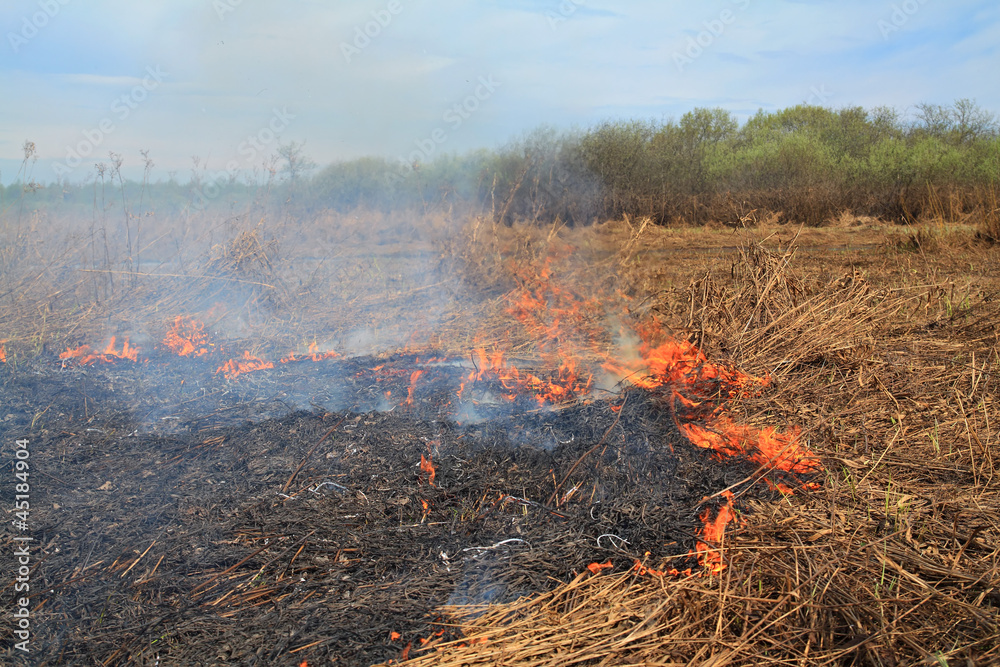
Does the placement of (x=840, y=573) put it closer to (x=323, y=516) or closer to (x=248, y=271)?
(x=323, y=516)

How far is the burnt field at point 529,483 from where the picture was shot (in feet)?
7.58

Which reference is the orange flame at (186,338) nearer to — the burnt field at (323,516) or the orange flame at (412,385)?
the burnt field at (323,516)

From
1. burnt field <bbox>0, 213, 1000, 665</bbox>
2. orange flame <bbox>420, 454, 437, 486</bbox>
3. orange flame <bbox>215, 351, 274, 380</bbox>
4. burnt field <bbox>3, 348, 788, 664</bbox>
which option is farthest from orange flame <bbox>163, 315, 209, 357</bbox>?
orange flame <bbox>420, 454, 437, 486</bbox>

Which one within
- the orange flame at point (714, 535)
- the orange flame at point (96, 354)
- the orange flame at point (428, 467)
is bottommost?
the orange flame at point (714, 535)

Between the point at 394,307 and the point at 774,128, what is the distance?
2704 centimetres

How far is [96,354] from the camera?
19.6 feet

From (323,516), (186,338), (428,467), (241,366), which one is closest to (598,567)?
(428,467)

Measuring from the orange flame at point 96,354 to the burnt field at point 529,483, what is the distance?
1.3 inches

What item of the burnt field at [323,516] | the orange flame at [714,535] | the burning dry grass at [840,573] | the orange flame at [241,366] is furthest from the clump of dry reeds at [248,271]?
the orange flame at [714,535]

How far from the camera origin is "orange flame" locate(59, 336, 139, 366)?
5781 millimetres

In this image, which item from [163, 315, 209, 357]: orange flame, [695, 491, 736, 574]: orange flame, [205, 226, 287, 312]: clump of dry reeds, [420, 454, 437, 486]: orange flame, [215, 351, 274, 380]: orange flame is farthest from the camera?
[205, 226, 287, 312]: clump of dry reeds

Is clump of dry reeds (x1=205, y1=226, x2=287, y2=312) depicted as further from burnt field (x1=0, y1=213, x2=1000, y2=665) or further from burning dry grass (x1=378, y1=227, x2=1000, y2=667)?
burning dry grass (x1=378, y1=227, x2=1000, y2=667)

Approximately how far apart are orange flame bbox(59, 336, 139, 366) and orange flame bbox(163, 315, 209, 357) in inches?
12.9

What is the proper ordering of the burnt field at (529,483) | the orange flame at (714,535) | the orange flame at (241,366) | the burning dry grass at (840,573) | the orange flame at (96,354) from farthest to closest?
the orange flame at (96,354) → the orange flame at (241,366) → the orange flame at (714,535) → the burnt field at (529,483) → the burning dry grass at (840,573)
